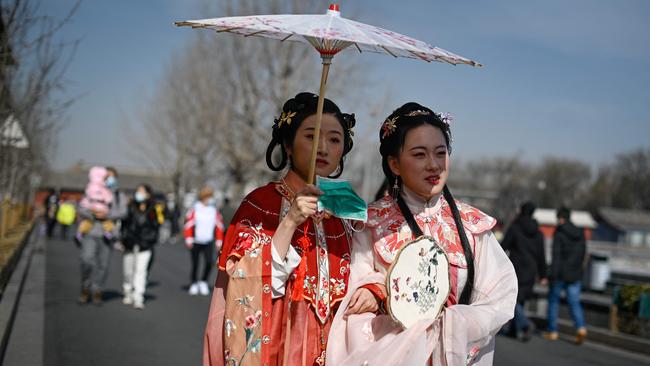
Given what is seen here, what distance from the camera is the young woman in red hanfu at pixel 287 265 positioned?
3.18 metres

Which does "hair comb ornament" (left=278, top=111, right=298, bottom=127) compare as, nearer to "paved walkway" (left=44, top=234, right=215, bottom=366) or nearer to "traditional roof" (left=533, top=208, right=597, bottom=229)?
"paved walkway" (left=44, top=234, right=215, bottom=366)

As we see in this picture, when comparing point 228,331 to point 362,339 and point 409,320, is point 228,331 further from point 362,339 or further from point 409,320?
point 409,320

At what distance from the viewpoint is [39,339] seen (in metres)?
7.47

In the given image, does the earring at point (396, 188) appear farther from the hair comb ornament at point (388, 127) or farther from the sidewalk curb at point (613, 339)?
the sidewalk curb at point (613, 339)

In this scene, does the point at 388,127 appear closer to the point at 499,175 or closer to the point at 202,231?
the point at 202,231

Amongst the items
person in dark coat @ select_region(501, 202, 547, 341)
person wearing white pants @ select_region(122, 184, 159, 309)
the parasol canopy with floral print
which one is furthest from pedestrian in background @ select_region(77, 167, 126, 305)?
the parasol canopy with floral print

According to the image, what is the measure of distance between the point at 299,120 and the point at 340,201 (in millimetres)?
469

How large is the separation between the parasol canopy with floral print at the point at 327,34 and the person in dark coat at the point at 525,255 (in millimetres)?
7691

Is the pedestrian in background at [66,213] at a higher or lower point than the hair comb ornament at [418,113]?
lower

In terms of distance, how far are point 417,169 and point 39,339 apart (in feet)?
18.1

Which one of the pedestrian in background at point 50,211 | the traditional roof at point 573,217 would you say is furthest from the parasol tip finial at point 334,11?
the traditional roof at point 573,217

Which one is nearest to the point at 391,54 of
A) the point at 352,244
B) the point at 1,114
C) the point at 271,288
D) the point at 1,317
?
the point at 352,244

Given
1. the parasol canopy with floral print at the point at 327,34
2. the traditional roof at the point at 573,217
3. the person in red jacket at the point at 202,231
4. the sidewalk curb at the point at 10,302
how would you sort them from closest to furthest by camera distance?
the parasol canopy with floral print at the point at 327,34
the sidewalk curb at the point at 10,302
the person in red jacket at the point at 202,231
the traditional roof at the point at 573,217

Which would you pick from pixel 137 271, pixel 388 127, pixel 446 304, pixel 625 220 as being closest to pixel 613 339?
pixel 137 271
